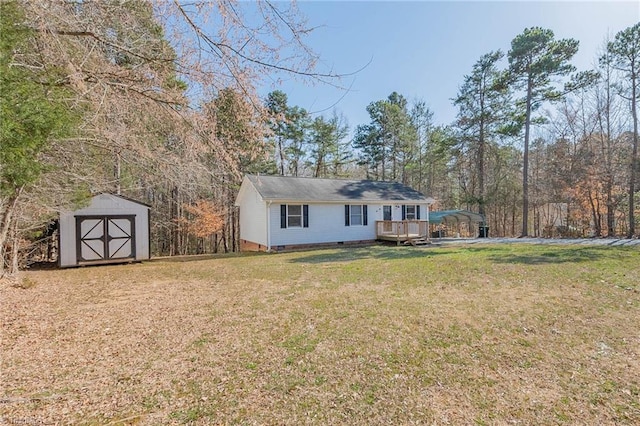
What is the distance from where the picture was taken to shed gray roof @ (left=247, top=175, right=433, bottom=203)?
544 inches

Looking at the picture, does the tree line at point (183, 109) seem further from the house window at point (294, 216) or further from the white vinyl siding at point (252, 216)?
the house window at point (294, 216)

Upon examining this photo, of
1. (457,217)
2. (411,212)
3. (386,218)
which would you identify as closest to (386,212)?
(386,218)

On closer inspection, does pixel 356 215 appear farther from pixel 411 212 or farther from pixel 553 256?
pixel 553 256

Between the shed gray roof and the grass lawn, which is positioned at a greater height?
the shed gray roof

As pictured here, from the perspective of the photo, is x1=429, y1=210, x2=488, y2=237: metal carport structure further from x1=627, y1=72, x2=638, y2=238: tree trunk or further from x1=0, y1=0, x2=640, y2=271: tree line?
x1=627, y1=72, x2=638, y2=238: tree trunk

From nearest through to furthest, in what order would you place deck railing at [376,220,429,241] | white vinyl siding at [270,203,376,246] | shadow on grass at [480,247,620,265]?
shadow on grass at [480,247,620,265] → white vinyl siding at [270,203,376,246] → deck railing at [376,220,429,241]

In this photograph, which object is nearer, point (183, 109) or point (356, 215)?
point (183, 109)

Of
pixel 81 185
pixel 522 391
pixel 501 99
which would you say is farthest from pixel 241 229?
pixel 501 99

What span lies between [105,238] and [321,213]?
859 cm

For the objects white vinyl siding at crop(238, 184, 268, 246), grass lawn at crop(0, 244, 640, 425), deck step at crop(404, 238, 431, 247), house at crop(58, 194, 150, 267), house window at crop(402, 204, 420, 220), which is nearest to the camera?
grass lawn at crop(0, 244, 640, 425)

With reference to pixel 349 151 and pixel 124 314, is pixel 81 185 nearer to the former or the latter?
pixel 124 314

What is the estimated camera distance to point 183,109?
411cm

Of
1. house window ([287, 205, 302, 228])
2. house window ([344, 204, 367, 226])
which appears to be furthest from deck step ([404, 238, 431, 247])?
house window ([287, 205, 302, 228])

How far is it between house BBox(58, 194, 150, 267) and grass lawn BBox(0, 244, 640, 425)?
4.11 meters
